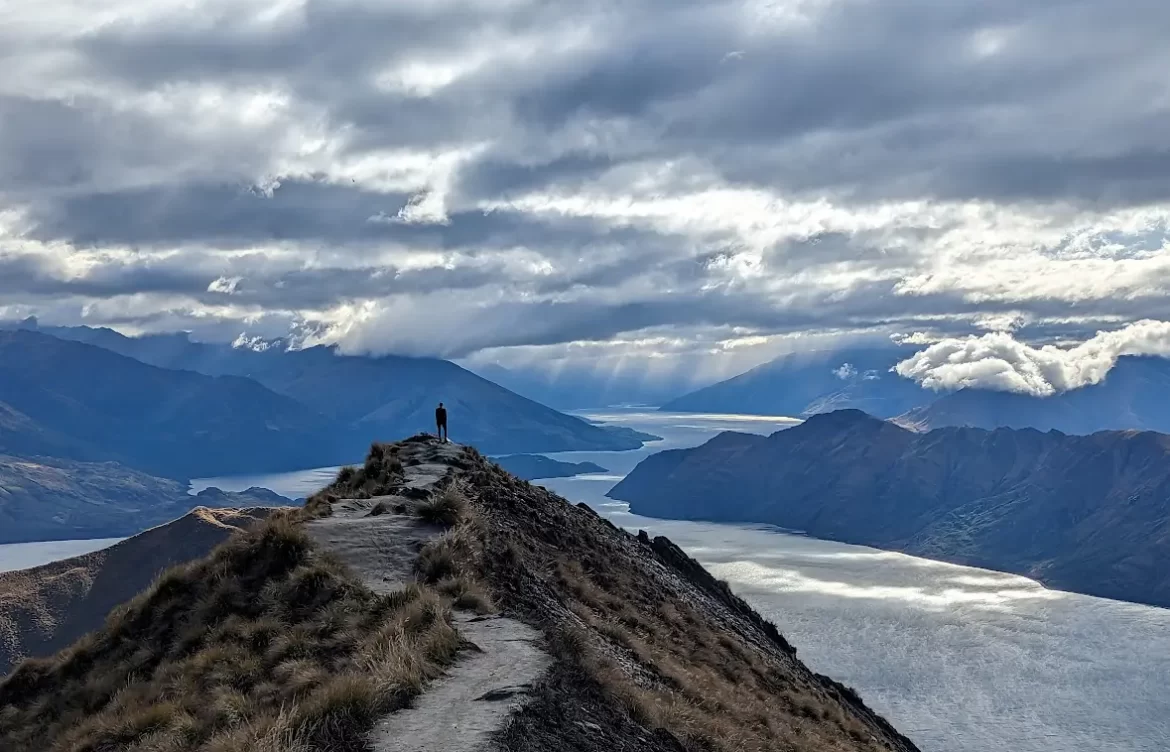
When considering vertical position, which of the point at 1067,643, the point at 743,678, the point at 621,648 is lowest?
the point at 1067,643

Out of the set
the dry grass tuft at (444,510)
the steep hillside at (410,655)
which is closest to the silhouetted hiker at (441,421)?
the steep hillside at (410,655)

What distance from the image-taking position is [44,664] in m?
27.9

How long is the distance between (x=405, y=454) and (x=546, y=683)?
29.3 meters

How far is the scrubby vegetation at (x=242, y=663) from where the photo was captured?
14.8 m

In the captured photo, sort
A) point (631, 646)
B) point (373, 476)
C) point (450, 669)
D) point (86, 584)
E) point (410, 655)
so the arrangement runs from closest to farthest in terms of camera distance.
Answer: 1. point (410, 655)
2. point (450, 669)
3. point (631, 646)
4. point (373, 476)
5. point (86, 584)

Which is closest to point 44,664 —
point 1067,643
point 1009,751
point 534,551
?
point 534,551

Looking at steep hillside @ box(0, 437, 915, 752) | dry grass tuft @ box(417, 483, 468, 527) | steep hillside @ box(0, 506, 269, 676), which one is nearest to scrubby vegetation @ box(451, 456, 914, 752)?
steep hillside @ box(0, 437, 915, 752)

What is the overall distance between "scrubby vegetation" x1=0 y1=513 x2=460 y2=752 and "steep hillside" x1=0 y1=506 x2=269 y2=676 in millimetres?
104334

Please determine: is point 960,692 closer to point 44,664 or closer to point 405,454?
point 405,454

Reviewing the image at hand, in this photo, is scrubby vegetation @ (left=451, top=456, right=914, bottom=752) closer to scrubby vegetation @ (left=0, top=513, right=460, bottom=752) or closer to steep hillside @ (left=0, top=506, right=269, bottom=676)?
scrubby vegetation @ (left=0, top=513, right=460, bottom=752)

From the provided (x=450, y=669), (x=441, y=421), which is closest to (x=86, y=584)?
(x=441, y=421)

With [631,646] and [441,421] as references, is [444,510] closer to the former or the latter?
[631,646]

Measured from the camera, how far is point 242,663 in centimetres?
1986

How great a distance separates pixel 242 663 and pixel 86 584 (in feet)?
456
